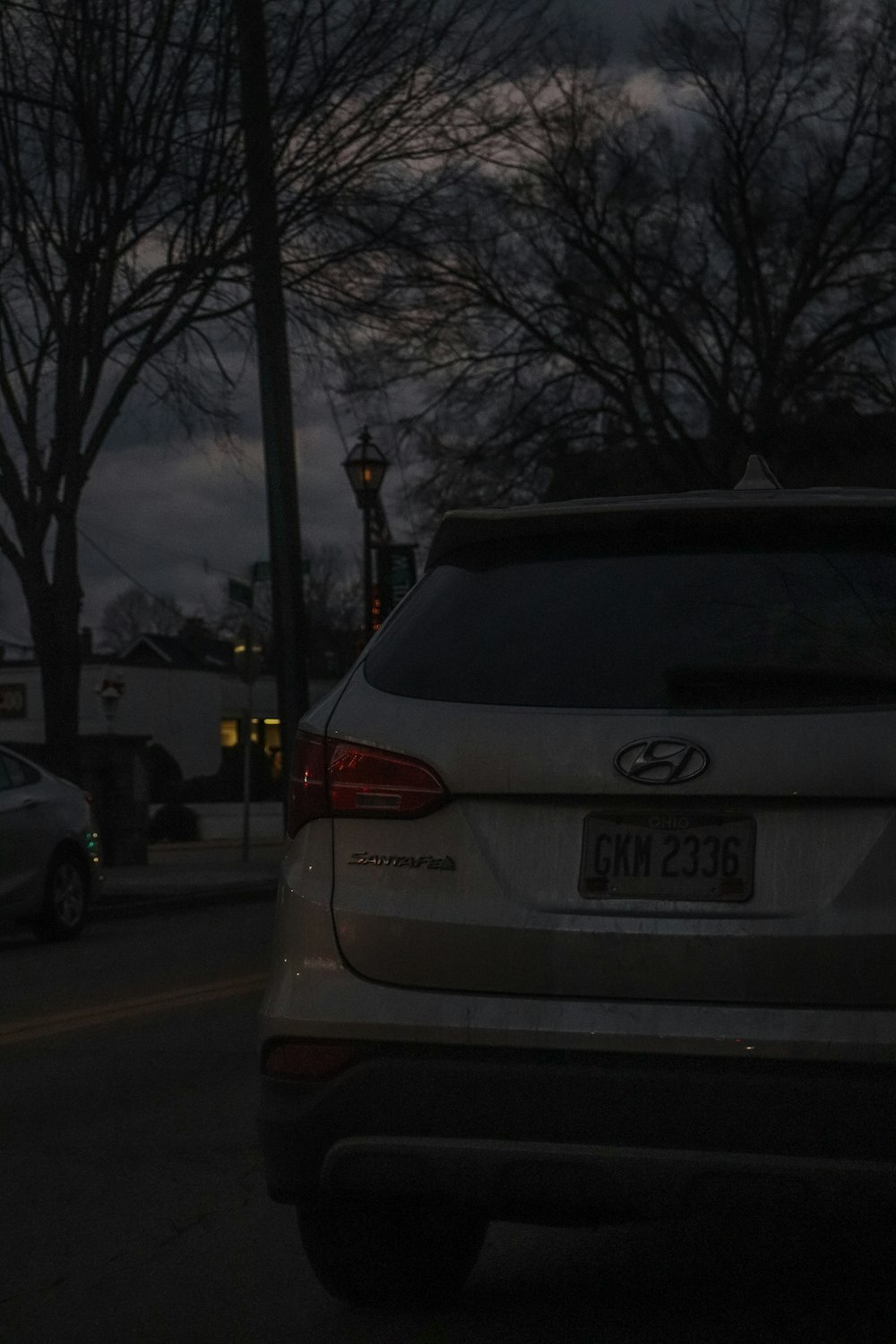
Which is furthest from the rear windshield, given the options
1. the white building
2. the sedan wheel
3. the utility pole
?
the white building

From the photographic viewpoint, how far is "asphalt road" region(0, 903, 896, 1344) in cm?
441

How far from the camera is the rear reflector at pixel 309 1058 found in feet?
12.7

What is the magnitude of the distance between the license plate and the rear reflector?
1.87 feet

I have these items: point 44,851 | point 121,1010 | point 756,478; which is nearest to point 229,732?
point 44,851

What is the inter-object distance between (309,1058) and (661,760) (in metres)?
0.91

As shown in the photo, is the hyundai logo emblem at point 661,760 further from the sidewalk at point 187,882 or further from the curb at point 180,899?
the curb at point 180,899

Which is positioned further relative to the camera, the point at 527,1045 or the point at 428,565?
the point at 428,565

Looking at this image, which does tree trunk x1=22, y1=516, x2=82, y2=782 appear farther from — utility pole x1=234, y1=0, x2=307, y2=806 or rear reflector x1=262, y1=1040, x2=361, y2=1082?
rear reflector x1=262, y1=1040, x2=361, y2=1082

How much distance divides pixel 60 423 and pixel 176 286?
5.55ft

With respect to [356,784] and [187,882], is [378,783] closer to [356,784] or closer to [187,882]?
[356,784]

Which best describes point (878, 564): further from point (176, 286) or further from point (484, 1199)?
point (176, 286)

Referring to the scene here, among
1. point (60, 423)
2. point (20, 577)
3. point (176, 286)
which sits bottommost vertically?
point (20, 577)

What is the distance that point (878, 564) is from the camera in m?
3.96

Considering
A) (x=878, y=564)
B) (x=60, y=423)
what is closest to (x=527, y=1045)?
(x=878, y=564)
